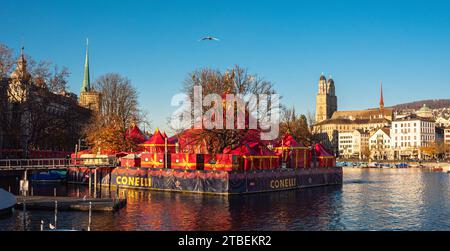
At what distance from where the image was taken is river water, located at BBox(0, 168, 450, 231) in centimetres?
3091

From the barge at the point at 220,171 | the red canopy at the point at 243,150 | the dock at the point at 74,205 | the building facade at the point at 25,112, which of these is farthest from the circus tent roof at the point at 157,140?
the dock at the point at 74,205

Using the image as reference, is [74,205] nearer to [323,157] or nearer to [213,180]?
[213,180]

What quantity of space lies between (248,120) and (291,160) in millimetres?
7878

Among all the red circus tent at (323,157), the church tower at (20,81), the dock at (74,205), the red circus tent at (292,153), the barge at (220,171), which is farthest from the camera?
the church tower at (20,81)

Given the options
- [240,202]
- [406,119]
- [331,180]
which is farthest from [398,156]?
[240,202]

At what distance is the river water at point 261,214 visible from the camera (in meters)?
30.9

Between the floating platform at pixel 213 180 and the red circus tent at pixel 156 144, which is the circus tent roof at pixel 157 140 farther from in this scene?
the floating platform at pixel 213 180

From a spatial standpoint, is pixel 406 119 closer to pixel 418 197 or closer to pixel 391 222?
pixel 418 197

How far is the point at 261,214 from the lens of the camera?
3572cm

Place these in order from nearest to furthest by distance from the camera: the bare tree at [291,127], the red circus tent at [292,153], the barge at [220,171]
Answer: the barge at [220,171] → the red circus tent at [292,153] → the bare tree at [291,127]

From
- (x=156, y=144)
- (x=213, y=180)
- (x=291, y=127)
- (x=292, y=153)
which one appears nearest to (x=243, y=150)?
(x=213, y=180)

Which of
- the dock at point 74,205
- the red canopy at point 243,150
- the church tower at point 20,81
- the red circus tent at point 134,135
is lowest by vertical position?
the dock at point 74,205
